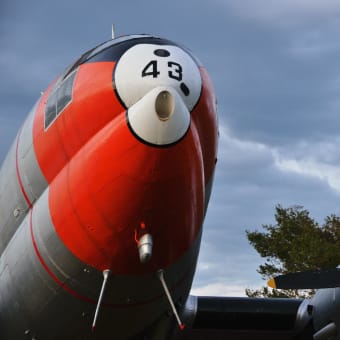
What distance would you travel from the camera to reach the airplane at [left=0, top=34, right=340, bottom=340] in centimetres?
612

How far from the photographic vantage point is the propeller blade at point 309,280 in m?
9.55

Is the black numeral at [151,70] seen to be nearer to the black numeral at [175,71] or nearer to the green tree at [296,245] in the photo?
the black numeral at [175,71]

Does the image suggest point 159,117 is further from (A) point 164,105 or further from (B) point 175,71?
(B) point 175,71

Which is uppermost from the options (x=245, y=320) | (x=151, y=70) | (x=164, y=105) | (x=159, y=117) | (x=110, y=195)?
(x=151, y=70)

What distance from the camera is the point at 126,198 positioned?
6.18m

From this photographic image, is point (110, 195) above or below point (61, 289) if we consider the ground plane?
above

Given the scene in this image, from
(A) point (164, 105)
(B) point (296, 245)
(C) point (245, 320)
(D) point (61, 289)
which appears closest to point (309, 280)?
(C) point (245, 320)

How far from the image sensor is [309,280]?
968 cm

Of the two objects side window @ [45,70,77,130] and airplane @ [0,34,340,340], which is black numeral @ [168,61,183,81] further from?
side window @ [45,70,77,130]

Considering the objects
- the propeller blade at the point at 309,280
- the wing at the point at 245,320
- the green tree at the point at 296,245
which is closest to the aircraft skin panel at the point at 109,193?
the propeller blade at the point at 309,280

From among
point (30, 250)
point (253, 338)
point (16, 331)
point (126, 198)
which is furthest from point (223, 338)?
point (126, 198)

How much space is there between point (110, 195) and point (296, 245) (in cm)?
3038

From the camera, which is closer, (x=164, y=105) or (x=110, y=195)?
(x=164, y=105)

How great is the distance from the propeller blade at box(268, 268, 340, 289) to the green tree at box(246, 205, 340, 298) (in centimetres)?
2401
